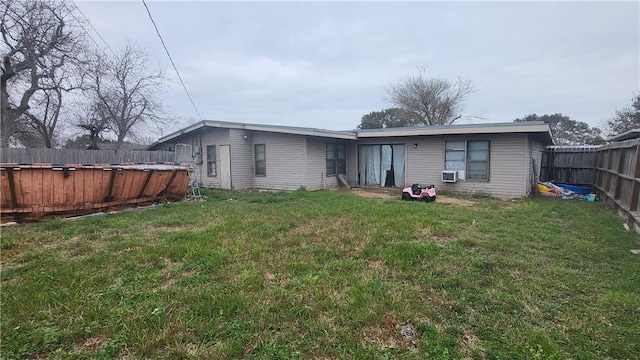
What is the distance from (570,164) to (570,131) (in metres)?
19.4

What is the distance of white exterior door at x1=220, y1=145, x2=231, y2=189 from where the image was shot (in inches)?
492

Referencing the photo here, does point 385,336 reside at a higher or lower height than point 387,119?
lower

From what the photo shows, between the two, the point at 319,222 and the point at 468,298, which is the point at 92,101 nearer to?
the point at 319,222

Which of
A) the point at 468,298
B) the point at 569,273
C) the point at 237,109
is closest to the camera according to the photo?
the point at 468,298

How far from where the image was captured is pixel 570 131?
27797mm

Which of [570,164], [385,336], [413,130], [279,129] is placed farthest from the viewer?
[570,164]

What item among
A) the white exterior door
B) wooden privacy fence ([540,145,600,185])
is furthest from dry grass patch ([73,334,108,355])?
wooden privacy fence ([540,145,600,185])

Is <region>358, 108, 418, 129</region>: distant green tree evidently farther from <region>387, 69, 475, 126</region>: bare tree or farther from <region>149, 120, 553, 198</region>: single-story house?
<region>149, 120, 553, 198</region>: single-story house

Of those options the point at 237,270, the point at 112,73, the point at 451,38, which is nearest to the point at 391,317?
the point at 237,270

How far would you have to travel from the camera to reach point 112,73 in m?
20.8

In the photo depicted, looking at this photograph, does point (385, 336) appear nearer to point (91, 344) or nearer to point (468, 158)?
point (91, 344)

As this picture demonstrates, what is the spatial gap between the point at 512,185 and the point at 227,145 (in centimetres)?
1035

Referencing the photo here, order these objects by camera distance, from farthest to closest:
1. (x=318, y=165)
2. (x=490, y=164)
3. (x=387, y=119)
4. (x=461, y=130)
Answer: (x=387, y=119), (x=318, y=165), (x=490, y=164), (x=461, y=130)

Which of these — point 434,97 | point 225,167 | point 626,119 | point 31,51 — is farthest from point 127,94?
point 626,119
